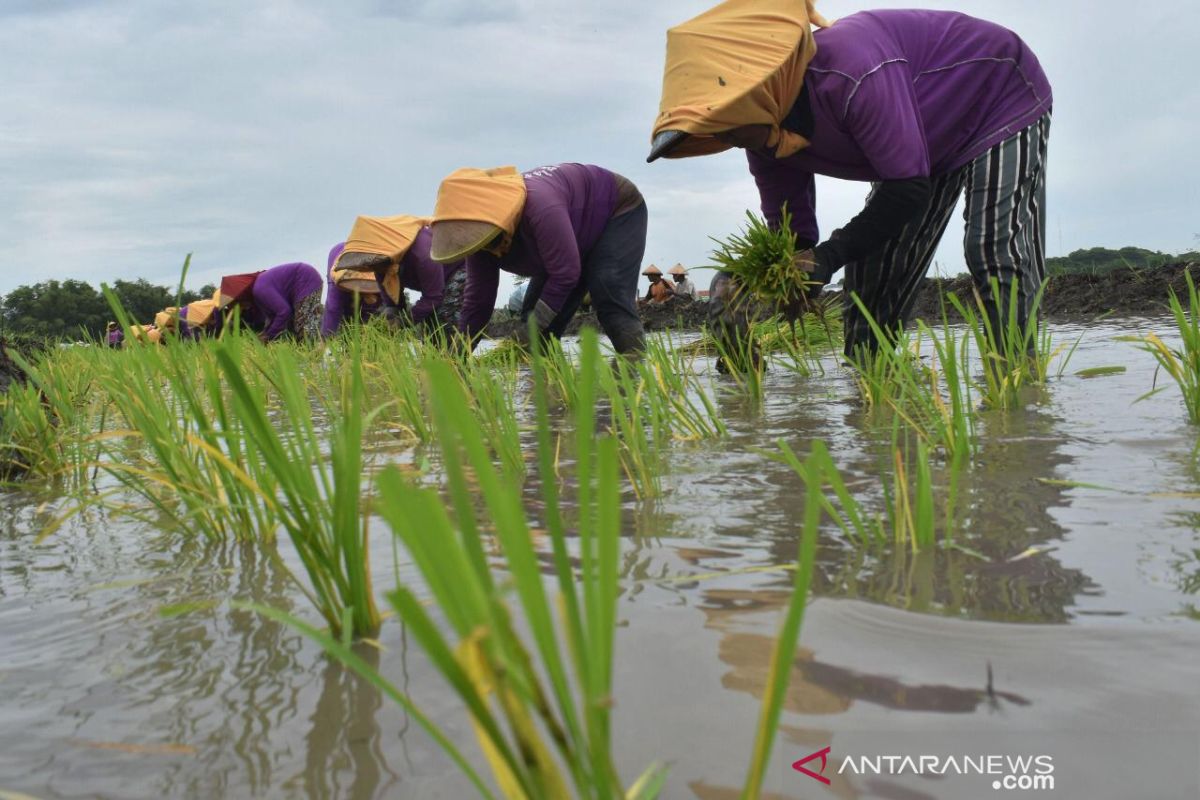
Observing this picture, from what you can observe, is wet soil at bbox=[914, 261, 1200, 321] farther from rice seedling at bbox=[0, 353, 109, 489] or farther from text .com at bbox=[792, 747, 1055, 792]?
text .com at bbox=[792, 747, 1055, 792]

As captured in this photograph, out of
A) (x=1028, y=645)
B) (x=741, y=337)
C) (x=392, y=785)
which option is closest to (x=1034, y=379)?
(x=741, y=337)

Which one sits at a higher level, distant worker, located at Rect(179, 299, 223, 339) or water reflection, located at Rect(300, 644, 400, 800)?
distant worker, located at Rect(179, 299, 223, 339)

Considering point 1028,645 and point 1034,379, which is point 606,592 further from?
point 1034,379

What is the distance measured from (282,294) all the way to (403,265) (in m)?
3.13

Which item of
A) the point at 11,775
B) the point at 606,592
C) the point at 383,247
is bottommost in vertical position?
the point at 11,775

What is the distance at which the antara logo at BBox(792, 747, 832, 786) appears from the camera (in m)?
0.59

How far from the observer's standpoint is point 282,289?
9.01 meters

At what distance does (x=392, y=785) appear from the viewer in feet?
2.00

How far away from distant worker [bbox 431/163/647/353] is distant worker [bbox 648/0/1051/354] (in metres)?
1.44

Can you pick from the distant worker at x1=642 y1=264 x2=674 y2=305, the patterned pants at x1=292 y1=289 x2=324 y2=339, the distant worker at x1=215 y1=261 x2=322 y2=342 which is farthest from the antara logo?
the distant worker at x1=642 y1=264 x2=674 y2=305

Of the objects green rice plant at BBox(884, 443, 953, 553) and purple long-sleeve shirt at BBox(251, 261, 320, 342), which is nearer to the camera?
green rice plant at BBox(884, 443, 953, 553)

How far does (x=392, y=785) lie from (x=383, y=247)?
19.2 feet

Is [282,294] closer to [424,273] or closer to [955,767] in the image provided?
[424,273]

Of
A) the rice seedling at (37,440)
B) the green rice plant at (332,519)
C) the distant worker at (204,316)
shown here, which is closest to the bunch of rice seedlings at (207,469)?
the green rice plant at (332,519)
